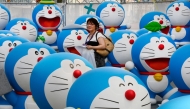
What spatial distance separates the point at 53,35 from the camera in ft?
34.3

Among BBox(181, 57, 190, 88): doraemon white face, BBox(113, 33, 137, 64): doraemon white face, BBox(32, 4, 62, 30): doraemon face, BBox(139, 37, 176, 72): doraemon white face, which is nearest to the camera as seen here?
BBox(181, 57, 190, 88): doraemon white face

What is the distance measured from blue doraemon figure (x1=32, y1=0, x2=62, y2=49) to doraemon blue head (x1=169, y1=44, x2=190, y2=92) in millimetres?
5609

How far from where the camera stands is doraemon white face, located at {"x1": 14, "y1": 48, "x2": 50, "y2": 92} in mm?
4922

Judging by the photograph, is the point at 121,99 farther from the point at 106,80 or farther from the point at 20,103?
the point at 20,103

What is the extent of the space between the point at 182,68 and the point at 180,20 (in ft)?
20.3

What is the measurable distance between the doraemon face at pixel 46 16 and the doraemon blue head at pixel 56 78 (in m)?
6.14

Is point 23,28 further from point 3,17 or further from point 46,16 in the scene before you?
point 3,17

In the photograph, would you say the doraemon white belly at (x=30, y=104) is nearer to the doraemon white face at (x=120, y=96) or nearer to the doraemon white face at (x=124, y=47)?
the doraemon white face at (x=120, y=96)

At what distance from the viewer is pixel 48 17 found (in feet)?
33.8

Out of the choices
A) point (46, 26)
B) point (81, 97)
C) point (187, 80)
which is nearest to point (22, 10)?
point (46, 26)

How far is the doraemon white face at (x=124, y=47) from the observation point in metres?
6.89

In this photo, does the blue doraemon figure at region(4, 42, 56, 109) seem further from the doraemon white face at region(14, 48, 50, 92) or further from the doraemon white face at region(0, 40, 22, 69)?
the doraemon white face at region(0, 40, 22, 69)

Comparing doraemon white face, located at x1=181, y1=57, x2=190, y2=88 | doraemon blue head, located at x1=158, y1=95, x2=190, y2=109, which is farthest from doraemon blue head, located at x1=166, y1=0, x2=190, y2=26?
doraemon blue head, located at x1=158, y1=95, x2=190, y2=109

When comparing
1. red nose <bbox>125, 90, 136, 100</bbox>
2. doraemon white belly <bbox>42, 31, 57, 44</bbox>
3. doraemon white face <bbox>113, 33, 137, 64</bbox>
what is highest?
red nose <bbox>125, 90, 136, 100</bbox>
